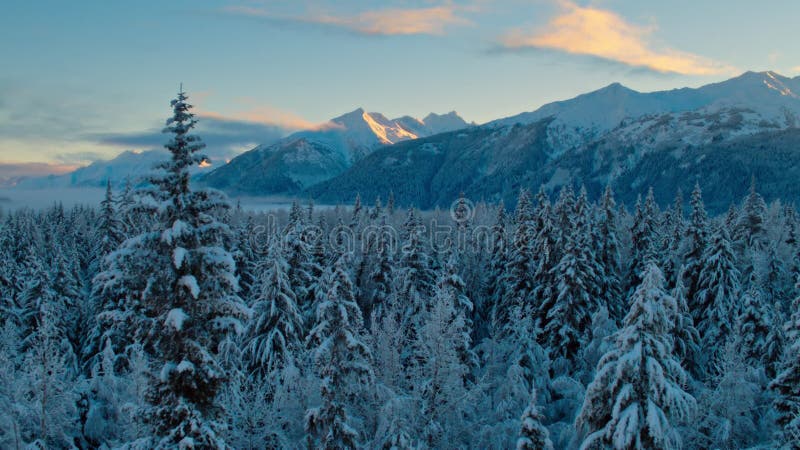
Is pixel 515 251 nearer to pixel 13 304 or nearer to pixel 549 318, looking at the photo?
pixel 549 318

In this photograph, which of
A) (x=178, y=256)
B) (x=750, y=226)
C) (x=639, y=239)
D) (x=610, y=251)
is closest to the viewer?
(x=178, y=256)

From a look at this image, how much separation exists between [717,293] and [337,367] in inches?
1183

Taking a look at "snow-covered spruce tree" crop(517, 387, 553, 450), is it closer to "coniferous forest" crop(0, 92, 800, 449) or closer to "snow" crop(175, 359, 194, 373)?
"coniferous forest" crop(0, 92, 800, 449)

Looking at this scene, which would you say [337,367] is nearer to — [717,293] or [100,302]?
[100,302]

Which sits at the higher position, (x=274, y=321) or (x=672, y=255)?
(x=672, y=255)

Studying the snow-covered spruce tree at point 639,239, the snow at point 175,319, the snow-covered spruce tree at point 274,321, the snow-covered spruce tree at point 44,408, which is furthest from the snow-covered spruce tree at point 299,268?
the snow-covered spruce tree at point 639,239

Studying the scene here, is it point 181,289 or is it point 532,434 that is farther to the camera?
point 532,434

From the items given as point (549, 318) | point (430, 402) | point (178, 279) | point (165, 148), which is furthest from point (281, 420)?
point (549, 318)

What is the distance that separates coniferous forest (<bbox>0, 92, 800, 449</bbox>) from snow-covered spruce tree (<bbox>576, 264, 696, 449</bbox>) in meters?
0.06

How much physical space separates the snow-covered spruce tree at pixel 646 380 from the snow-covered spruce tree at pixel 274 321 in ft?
54.6

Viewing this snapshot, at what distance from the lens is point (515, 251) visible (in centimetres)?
4162

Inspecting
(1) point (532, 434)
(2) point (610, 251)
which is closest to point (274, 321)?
(1) point (532, 434)

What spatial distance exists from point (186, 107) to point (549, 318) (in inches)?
1180

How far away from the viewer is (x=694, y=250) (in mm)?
40938
